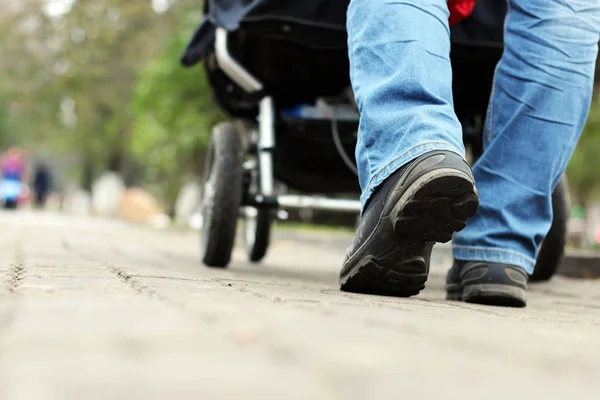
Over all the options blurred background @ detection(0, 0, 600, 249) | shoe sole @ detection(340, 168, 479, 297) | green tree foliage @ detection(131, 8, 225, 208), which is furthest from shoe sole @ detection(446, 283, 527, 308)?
blurred background @ detection(0, 0, 600, 249)

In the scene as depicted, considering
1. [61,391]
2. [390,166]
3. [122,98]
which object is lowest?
[61,391]

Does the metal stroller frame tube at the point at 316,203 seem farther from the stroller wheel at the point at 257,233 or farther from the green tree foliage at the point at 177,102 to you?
the green tree foliage at the point at 177,102

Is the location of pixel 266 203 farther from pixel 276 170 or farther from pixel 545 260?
pixel 545 260

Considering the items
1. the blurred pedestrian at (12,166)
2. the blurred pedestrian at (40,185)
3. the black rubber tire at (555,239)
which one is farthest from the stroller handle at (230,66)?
the blurred pedestrian at (40,185)

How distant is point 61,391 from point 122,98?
25.8 metres

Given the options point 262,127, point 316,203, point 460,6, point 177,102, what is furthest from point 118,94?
point 460,6

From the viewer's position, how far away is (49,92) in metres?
26.6

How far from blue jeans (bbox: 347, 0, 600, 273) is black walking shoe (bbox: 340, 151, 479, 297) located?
11cm

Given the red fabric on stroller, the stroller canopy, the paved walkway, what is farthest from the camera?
the stroller canopy

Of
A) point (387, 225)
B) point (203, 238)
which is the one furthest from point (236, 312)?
point (203, 238)

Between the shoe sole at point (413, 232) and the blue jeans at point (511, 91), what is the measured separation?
159mm

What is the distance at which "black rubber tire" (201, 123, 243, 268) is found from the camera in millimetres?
3469

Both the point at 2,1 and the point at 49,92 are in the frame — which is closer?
the point at 49,92

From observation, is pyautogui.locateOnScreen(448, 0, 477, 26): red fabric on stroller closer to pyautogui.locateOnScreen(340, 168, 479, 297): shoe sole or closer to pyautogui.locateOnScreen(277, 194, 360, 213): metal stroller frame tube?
pyautogui.locateOnScreen(340, 168, 479, 297): shoe sole
